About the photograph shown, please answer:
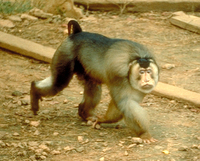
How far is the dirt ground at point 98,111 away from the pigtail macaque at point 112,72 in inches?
13.0

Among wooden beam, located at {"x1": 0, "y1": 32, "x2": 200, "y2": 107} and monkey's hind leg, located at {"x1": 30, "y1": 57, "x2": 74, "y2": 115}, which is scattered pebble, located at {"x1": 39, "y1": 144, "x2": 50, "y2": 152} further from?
wooden beam, located at {"x1": 0, "y1": 32, "x2": 200, "y2": 107}

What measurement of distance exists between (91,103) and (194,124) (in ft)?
4.78

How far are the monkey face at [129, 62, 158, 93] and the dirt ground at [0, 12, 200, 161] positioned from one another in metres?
0.71

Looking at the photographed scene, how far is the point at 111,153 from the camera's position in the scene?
216 inches

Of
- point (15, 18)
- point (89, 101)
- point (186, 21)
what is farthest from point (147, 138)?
point (15, 18)

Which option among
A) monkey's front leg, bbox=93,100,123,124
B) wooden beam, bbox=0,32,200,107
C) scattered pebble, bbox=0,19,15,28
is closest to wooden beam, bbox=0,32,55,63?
wooden beam, bbox=0,32,200,107

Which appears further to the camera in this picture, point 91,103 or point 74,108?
point 74,108

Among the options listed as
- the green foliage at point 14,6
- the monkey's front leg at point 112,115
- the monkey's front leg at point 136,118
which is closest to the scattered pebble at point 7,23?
the green foliage at point 14,6

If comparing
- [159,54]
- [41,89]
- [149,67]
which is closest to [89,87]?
[41,89]

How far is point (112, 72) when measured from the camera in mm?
5734

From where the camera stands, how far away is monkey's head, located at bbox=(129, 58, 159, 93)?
18.3 feet

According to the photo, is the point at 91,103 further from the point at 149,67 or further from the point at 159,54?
the point at 159,54

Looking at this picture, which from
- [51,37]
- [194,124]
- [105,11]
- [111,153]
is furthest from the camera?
[105,11]

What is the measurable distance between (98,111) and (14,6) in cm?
488
